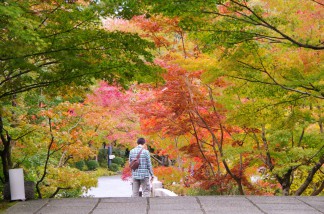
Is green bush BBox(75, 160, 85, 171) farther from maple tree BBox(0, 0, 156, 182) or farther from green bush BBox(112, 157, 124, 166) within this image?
maple tree BBox(0, 0, 156, 182)

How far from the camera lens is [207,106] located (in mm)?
11555

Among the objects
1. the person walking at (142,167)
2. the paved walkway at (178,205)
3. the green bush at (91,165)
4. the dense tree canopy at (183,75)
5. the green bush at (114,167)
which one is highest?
the dense tree canopy at (183,75)

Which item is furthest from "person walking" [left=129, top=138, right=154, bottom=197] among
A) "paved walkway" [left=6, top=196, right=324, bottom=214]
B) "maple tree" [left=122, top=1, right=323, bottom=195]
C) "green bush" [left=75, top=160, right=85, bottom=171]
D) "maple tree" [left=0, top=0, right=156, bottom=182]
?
"green bush" [left=75, top=160, right=85, bottom=171]

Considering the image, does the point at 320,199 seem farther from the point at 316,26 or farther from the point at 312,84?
the point at 316,26

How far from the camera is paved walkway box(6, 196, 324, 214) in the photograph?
5.98 metres

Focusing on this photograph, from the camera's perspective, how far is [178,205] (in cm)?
637

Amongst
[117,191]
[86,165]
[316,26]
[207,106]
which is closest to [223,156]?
[207,106]

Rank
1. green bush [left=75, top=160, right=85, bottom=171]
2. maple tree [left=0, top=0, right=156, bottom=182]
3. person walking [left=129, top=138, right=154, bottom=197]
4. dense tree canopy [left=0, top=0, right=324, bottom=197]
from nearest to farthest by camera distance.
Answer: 1. maple tree [left=0, top=0, right=156, bottom=182]
2. dense tree canopy [left=0, top=0, right=324, bottom=197]
3. person walking [left=129, top=138, right=154, bottom=197]
4. green bush [left=75, top=160, right=85, bottom=171]

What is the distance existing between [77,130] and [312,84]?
6702 millimetres

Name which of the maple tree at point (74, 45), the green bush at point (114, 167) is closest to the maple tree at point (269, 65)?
the maple tree at point (74, 45)

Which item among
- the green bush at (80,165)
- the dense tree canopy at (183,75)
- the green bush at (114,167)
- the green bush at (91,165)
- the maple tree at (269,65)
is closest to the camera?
the dense tree canopy at (183,75)

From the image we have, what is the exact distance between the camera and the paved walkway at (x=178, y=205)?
5.98 meters

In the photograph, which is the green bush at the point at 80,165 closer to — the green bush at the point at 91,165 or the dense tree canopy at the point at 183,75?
the green bush at the point at 91,165

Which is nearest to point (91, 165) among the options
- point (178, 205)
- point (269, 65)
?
point (269, 65)
